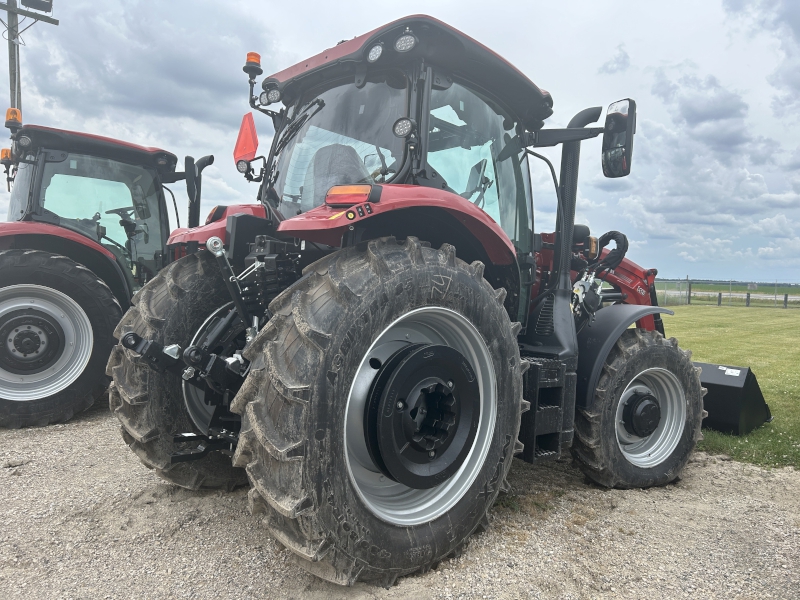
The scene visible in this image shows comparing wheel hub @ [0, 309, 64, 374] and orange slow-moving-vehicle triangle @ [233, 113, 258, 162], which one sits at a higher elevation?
orange slow-moving-vehicle triangle @ [233, 113, 258, 162]

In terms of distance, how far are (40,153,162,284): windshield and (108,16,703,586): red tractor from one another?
3.50m

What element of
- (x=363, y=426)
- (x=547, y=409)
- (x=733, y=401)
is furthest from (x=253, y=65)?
(x=733, y=401)

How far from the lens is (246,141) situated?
290cm

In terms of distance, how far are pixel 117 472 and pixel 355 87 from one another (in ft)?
9.52

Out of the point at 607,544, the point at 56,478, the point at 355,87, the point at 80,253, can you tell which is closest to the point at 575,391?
the point at 607,544

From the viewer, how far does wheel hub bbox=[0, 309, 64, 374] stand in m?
5.16

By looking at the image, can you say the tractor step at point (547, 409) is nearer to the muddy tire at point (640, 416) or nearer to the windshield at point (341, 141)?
the muddy tire at point (640, 416)

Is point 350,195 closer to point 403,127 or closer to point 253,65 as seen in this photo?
point 403,127

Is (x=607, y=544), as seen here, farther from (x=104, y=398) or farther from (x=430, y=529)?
(x=104, y=398)

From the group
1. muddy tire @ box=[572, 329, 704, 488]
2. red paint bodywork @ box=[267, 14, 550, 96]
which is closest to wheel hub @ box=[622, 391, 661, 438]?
muddy tire @ box=[572, 329, 704, 488]

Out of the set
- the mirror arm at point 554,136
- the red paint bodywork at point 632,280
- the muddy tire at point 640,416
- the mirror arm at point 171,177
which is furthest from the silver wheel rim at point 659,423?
the mirror arm at point 171,177

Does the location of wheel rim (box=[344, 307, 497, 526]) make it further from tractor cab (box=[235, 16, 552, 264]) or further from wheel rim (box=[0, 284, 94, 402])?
wheel rim (box=[0, 284, 94, 402])

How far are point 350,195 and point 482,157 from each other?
1210 millimetres

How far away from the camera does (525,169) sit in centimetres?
361
